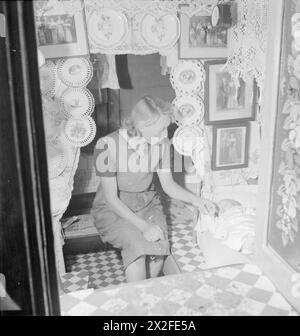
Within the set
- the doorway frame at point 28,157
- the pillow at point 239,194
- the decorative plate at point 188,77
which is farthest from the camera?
the pillow at point 239,194

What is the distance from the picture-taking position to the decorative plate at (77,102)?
6.84 ft

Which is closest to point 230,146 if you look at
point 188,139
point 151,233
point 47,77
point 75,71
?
point 188,139

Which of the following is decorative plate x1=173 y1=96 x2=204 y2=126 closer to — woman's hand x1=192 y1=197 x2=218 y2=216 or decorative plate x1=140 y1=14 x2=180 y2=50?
decorative plate x1=140 y1=14 x2=180 y2=50

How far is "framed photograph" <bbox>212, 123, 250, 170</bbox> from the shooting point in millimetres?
2484

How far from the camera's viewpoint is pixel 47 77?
201cm

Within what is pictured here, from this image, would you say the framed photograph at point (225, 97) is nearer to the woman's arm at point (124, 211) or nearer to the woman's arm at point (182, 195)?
the woman's arm at point (182, 195)

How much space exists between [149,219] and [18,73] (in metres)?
1.78

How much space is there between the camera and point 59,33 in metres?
1.95

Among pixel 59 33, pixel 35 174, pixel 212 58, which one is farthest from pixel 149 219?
pixel 35 174

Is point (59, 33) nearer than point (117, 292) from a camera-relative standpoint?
No

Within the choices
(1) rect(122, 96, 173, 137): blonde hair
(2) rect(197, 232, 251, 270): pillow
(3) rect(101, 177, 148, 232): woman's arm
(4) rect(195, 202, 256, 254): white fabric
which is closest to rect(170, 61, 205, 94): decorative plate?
(1) rect(122, 96, 173, 137): blonde hair

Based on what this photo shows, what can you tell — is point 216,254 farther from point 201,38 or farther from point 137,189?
point 201,38

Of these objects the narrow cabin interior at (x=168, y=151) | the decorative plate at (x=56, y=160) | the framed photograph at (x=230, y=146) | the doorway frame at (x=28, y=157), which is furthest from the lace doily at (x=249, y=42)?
the doorway frame at (x=28, y=157)

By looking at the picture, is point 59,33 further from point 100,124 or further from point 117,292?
point 117,292
